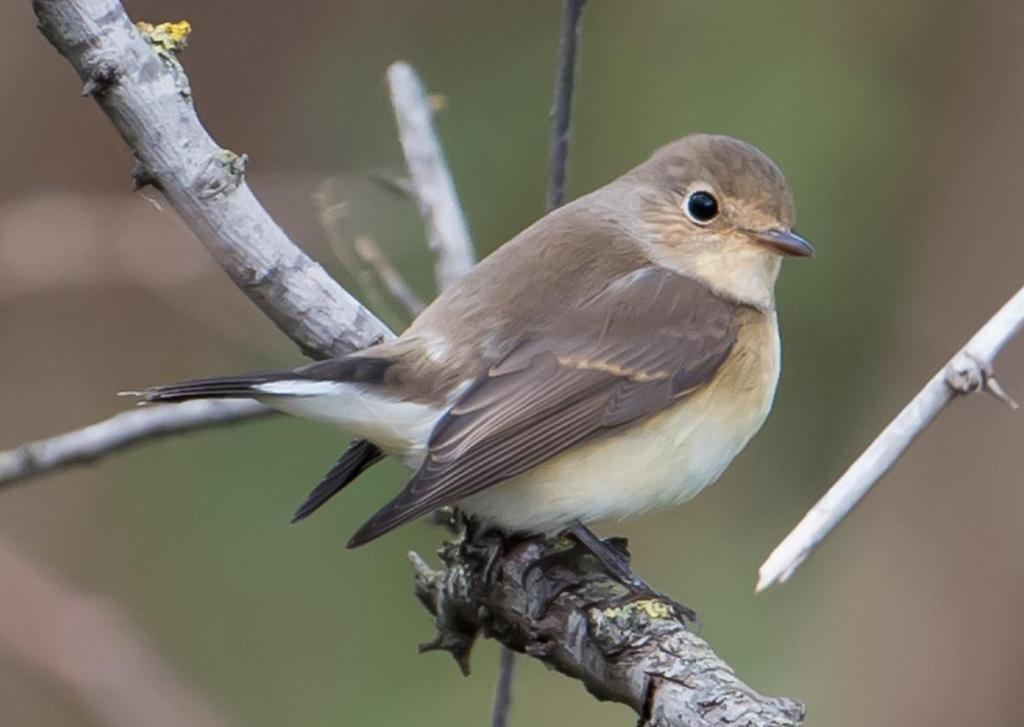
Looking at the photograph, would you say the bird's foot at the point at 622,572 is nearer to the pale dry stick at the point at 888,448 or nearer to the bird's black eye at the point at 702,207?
the pale dry stick at the point at 888,448

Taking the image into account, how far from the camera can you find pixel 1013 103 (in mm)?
6441

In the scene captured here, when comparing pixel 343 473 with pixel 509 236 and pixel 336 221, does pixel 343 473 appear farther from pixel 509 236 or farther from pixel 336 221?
pixel 509 236

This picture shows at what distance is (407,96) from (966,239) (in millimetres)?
2986

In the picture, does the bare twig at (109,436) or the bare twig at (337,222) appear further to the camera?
the bare twig at (337,222)

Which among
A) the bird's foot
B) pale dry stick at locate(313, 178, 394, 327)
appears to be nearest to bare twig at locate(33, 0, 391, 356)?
pale dry stick at locate(313, 178, 394, 327)

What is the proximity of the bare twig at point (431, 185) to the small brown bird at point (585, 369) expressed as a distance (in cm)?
32

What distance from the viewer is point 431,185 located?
4383 millimetres

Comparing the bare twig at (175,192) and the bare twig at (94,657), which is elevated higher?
the bare twig at (175,192)

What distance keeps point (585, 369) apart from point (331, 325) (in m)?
0.63

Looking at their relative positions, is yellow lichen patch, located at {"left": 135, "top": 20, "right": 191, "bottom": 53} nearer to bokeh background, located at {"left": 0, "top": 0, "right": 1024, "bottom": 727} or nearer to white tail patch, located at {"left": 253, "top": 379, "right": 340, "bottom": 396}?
white tail patch, located at {"left": 253, "top": 379, "right": 340, "bottom": 396}

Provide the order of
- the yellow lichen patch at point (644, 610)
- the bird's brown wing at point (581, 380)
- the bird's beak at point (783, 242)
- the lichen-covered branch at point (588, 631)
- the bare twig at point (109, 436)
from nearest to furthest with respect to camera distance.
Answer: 1. the lichen-covered branch at point (588, 631)
2. the yellow lichen patch at point (644, 610)
3. the bare twig at point (109, 436)
4. the bird's brown wing at point (581, 380)
5. the bird's beak at point (783, 242)

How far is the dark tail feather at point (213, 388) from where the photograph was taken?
3.18 m

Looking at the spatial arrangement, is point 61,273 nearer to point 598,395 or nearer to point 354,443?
point 354,443

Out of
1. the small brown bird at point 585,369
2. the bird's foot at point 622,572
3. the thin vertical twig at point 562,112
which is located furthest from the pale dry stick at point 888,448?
the thin vertical twig at point 562,112
